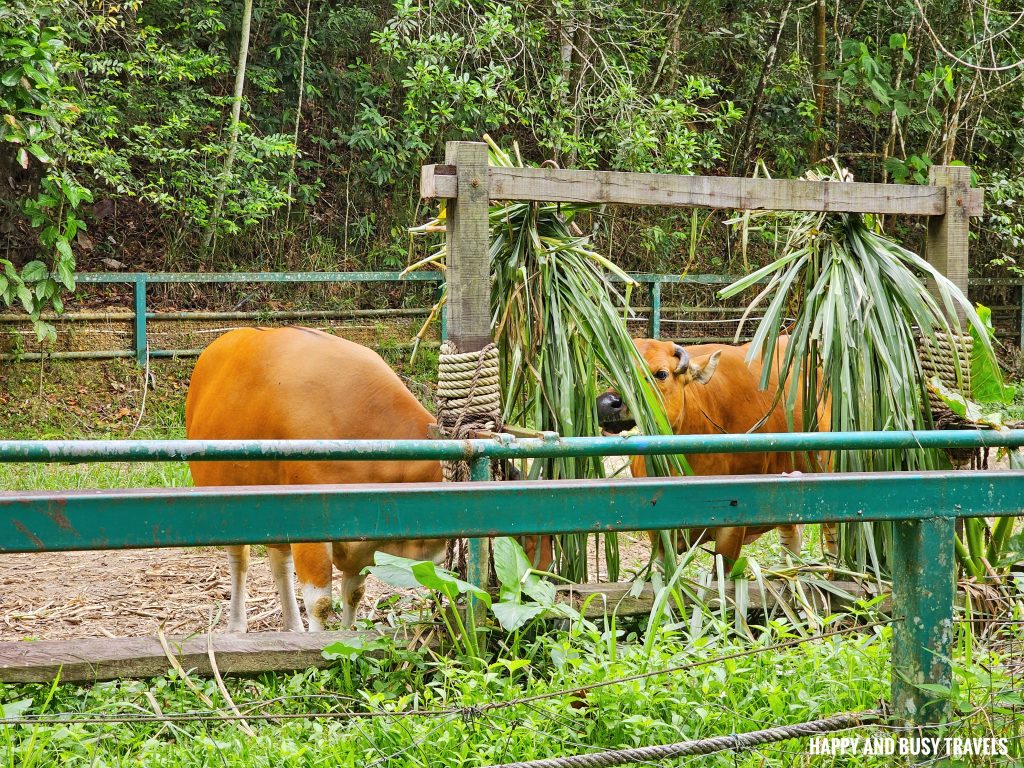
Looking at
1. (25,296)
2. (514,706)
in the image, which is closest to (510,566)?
(514,706)

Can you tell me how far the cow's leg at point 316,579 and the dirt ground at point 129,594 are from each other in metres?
0.43

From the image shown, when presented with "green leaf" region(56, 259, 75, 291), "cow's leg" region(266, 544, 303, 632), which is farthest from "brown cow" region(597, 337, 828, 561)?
"green leaf" region(56, 259, 75, 291)

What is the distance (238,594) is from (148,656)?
73.7 inches

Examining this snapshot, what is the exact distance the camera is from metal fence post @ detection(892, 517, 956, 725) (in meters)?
2.16

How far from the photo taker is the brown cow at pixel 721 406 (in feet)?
16.9

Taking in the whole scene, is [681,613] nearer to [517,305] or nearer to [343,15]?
[517,305]

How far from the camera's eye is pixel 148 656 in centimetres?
330

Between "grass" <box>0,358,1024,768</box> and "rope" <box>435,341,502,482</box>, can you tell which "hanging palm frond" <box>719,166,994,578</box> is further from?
"rope" <box>435,341,502,482</box>

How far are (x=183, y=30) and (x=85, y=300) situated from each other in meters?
3.25

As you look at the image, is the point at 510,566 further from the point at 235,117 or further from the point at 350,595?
the point at 235,117

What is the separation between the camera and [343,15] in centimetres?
1245

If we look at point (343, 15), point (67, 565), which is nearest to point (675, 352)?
point (67, 565)

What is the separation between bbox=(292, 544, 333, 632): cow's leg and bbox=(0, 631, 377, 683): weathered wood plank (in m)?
0.97

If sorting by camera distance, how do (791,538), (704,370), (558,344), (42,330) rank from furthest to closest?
(42,330) < (791,538) < (704,370) < (558,344)
